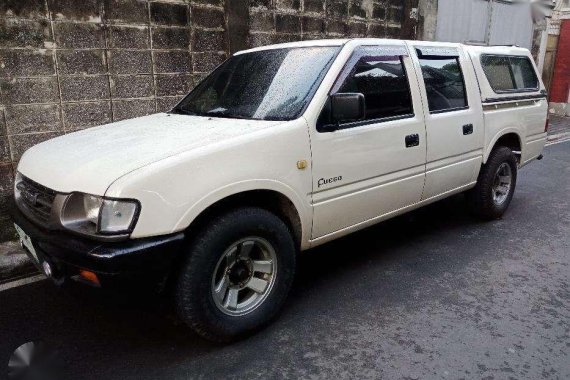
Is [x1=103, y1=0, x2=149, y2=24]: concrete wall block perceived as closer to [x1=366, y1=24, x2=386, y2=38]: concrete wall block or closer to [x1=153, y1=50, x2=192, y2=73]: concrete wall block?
[x1=153, y1=50, x2=192, y2=73]: concrete wall block

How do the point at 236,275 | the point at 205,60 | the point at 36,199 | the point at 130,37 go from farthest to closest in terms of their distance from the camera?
the point at 205,60 → the point at 130,37 → the point at 236,275 → the point at 36,199

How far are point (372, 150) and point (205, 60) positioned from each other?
131 inches

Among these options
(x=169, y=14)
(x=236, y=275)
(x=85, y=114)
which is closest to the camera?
(x=236, y=275)

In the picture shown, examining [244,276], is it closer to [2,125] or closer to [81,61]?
[2,125]

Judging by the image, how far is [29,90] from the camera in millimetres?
4586

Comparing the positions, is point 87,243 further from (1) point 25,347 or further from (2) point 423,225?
(2) point 423,225

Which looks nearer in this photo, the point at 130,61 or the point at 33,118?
the point at 33,118

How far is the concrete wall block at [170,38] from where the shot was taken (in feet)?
17.5

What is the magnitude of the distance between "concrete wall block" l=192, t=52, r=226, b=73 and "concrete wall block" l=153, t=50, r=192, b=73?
0.09m

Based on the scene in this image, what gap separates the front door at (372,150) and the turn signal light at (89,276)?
4.47ft

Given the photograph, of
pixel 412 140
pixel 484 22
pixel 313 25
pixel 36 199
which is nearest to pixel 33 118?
pixel 36 199

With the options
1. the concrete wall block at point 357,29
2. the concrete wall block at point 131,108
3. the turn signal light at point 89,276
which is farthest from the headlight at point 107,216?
the concrete wall block at point 357,29

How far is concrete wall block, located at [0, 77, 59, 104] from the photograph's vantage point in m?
4.47

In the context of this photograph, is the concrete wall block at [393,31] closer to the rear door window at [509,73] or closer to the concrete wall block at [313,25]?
the concrete wall block at [313,25]
